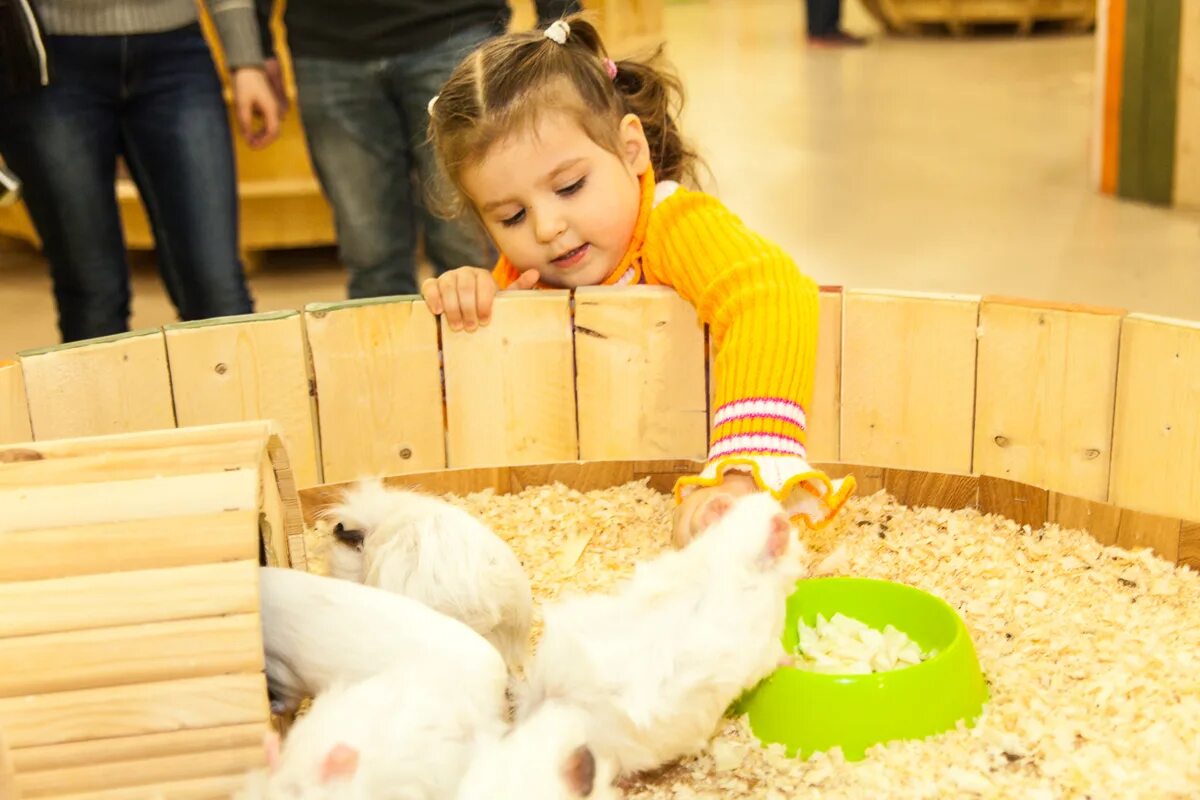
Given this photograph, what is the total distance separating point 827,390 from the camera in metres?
1.47

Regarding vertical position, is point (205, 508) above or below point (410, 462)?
above

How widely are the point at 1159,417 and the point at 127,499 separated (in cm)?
102

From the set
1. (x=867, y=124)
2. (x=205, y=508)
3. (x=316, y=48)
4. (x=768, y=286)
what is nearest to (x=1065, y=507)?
(x=768, y=286)

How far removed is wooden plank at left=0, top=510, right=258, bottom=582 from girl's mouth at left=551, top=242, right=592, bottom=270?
0.66 meters

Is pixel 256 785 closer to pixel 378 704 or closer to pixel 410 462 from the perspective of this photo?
pixel 378 704

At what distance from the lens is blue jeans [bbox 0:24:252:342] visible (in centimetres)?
173

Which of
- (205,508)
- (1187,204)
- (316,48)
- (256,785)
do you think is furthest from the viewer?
(1187,204)

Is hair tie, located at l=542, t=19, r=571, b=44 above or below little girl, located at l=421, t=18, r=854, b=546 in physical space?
above

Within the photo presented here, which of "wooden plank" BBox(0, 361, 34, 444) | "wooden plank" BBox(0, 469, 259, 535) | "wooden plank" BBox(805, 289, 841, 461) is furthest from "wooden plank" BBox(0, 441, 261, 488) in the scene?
"wooden plank" BBox(805, 289, 841, 461)

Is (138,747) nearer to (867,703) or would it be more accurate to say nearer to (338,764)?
(338,764)

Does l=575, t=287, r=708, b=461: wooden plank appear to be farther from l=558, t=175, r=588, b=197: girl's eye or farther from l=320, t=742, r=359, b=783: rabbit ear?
l=320, t=742, r=359, b=783: rabbit ear

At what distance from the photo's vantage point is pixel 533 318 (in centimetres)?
148

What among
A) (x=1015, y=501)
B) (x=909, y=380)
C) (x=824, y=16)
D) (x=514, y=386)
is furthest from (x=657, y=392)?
(x=824, y=16)

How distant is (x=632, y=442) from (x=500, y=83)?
45 cm
